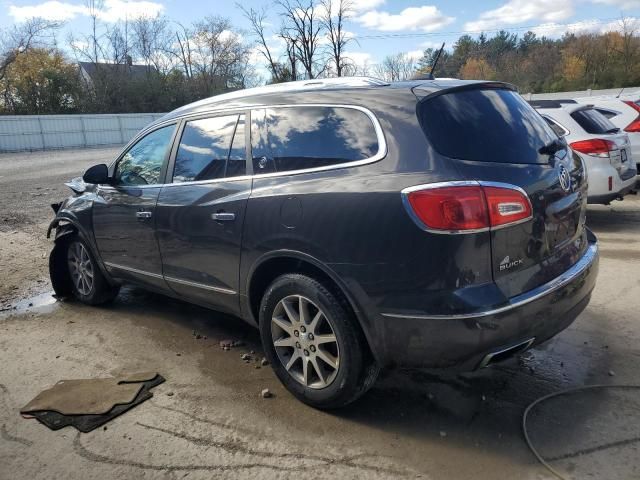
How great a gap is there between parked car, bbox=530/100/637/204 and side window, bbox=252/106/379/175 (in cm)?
473

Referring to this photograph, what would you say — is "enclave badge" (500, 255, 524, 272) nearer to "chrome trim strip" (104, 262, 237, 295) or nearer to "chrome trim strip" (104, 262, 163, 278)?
"chrome trim strip" (104, 262, 237, 295)

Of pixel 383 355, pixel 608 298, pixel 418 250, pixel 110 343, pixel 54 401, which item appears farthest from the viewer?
pixel 608 298

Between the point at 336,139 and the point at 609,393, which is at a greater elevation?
the point at 336,139

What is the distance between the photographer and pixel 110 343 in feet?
14.4

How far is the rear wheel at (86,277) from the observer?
16.8 feet

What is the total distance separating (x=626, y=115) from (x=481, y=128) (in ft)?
26.2

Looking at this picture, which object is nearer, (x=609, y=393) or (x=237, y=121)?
(x=609, y=393)

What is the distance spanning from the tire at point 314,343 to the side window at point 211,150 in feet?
3.03

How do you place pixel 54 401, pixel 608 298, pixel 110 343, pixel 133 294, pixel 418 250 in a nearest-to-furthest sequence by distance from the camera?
1. pixel 418 250
2. pixel 54 401
3. pixel 110 343
4. pixel 608 298
5. pixel 133 294

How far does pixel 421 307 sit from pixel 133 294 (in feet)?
12.9

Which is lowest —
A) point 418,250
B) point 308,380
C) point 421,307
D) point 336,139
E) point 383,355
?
point 308,380

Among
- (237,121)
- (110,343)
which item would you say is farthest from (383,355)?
(110,343)

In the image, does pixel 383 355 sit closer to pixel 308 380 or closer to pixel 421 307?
pixel 421 307

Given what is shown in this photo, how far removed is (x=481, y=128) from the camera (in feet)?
9.45
